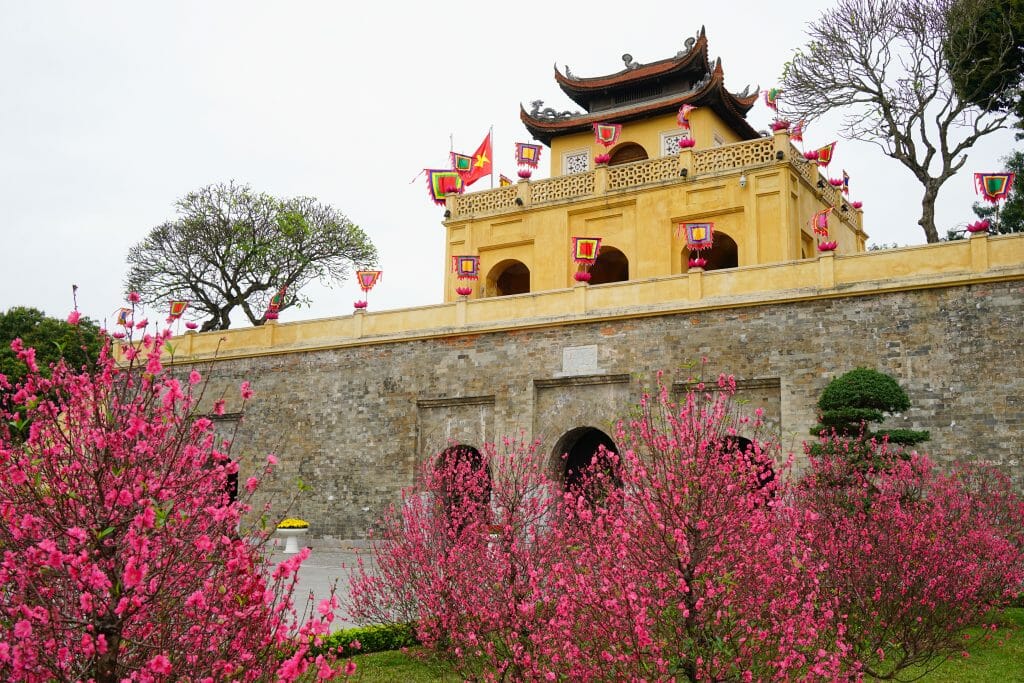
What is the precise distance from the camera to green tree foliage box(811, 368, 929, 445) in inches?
507

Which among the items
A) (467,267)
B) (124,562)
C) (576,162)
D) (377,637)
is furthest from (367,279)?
(124,562)

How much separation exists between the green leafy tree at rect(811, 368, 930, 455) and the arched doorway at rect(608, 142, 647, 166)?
12.8m

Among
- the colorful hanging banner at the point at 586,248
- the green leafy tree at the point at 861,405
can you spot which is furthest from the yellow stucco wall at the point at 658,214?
the green leafy tree at the point at 861,405

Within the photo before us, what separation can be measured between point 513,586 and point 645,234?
46.6 feet

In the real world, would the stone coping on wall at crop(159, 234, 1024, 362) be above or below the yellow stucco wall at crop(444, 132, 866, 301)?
below

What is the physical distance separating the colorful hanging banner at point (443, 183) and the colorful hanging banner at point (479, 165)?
0.60ft

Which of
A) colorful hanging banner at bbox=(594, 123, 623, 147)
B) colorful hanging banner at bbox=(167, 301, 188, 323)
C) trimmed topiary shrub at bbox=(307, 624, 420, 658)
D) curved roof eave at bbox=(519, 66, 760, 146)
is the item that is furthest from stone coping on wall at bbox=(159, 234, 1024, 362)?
trimmed topiary shrub at bbox=(307, 624, 420, 658)

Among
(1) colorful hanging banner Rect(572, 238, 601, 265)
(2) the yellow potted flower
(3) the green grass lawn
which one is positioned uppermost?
(1) colorful hanging banner Rect(572, 238, 601, 265)

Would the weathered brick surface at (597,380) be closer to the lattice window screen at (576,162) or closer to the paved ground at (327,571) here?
the paved ground at (327,571)

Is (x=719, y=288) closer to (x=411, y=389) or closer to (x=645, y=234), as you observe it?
(x=645, y=234)

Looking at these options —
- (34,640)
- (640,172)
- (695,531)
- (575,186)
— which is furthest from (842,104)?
(34,640)

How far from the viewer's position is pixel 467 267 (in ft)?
72.4

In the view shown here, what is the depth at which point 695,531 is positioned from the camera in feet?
18.6

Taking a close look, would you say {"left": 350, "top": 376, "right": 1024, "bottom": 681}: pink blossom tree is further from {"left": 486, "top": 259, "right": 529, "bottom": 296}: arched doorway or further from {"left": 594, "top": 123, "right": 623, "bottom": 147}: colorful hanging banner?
{"left": 594, "top": 123, "right": 623, "bottom": 147}: colorful hanging banner
